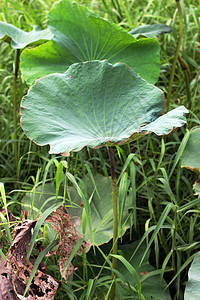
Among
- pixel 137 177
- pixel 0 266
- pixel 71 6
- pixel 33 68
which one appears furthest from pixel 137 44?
pixel 0 266

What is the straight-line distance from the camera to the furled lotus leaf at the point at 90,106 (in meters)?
1.07

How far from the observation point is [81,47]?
1559 mm

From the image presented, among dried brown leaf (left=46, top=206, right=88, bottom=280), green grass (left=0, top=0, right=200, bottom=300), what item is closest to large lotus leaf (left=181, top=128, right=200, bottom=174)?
green grass (left=0, top=0, right=200, bottom=300)

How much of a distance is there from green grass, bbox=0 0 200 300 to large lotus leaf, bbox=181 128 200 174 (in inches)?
1.7

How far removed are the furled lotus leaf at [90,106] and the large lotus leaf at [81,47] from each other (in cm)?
36

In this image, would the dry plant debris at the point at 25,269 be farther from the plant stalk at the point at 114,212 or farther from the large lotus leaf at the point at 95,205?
the large lotus leaf at the point at 95,205

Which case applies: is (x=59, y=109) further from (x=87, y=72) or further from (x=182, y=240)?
(x=182, y=240)

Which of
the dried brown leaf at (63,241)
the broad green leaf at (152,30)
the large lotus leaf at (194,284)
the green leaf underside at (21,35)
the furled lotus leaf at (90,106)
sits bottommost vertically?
the large lotus leaf at (194,284)

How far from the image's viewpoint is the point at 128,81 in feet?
3.92

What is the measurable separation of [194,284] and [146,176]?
0.67m

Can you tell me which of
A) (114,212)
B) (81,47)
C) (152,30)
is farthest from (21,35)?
(114,212)

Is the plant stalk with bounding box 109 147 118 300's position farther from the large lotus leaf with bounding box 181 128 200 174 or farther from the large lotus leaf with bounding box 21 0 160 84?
the large lotus leaf with bounding box 21 0 160 84

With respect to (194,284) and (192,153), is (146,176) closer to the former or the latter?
(192,153)

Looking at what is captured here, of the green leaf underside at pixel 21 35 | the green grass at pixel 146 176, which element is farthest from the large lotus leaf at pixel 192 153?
the green leaf underside at pixel 21 35
